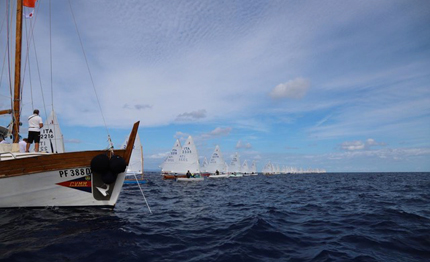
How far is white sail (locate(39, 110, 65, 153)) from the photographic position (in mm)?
25094

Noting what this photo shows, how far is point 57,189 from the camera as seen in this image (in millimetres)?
9633

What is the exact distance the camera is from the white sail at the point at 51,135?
82.3 feet

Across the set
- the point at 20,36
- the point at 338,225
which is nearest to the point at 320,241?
the point at 338,225

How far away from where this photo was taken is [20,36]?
1238 centimetres

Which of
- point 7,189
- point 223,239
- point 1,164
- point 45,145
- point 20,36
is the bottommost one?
point 223,239

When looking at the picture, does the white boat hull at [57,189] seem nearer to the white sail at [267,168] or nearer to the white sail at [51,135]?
the white sail at [51,135]

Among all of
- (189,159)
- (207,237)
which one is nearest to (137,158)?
(189,159)

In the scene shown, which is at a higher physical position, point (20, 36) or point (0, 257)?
point (20, 36)

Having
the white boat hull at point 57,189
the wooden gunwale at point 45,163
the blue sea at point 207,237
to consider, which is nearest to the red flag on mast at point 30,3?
the wooden gunwale at point 45,163

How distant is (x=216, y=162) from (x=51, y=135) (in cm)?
5032

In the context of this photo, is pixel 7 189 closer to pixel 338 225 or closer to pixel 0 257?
pixel 0 257

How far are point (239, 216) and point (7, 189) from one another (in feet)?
31.4

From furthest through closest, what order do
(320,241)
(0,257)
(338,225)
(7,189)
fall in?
(7,189) → (338,225) → (320,241) → (0,257)

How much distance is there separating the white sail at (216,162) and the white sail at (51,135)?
160 ft
